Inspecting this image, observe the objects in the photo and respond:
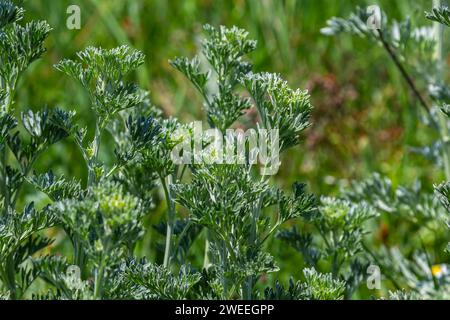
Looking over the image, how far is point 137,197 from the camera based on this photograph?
6.98 feet

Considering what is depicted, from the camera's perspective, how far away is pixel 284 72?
4531mm

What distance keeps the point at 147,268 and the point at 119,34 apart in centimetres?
272

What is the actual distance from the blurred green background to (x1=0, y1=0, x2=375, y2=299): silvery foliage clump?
4.38 feet

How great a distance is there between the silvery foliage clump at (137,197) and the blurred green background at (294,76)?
1.33m

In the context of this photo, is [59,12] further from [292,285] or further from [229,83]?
[292,285]

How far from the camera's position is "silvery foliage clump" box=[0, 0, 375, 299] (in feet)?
6.32

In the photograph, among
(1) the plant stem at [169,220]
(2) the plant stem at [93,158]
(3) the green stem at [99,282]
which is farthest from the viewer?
(1) the plant stem at [169,220]

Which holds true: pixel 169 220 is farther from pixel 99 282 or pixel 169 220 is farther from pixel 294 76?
pixel 294 76

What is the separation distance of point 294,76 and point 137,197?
2558 millimetres

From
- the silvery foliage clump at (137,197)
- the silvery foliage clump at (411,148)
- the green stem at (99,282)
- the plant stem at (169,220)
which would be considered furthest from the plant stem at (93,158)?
the silvery foliage clump at (411,148)

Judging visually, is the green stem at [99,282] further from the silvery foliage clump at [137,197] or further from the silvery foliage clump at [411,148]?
the silvery foliage clump at [411,148]

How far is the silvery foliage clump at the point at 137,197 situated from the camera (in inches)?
75.9

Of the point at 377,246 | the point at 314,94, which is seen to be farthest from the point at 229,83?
the point at 314,94

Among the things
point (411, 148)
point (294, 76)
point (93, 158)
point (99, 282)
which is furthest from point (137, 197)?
point (294, 76)
